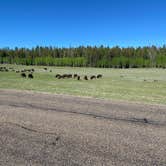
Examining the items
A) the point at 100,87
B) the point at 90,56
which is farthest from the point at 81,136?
the point at 90,56

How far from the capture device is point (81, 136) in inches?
252

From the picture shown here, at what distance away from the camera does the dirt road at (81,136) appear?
5051 millimetres

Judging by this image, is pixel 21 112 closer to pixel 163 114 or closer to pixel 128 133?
pixel 128 133

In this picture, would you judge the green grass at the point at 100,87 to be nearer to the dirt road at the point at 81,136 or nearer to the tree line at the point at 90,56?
the dirt road at the point at 81,136

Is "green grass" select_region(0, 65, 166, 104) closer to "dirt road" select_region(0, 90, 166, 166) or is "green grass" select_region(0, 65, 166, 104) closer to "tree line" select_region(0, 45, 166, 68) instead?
"dirt road" select_region(0, 90, 166, 166)

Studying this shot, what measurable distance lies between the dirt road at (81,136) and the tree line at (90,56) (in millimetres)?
123948

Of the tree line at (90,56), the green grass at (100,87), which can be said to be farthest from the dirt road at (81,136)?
the tree line at (90,56)

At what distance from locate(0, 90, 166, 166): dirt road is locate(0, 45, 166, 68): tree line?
12395 cm

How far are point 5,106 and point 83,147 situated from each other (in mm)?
5317

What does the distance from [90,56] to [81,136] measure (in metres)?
138

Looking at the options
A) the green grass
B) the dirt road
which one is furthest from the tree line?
the dirt road

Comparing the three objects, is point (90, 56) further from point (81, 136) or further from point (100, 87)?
point (81, 136)

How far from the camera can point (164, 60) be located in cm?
12850

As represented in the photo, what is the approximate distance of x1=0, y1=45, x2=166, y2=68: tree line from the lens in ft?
437
